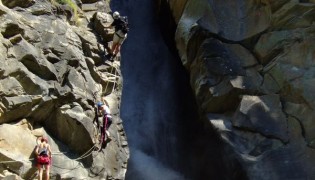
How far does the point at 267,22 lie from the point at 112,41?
24.9ft

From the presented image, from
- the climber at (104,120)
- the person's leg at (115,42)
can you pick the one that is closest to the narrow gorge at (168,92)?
the climber at (104,120)

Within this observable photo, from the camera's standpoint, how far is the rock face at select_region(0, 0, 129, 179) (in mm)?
14438

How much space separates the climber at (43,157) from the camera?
13.9m

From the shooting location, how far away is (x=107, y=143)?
704 inches

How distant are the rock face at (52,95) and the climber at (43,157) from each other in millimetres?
355

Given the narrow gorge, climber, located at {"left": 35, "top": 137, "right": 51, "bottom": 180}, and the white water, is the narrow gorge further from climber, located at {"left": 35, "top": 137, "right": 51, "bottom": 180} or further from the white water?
climber, located at {"left": 35, "top": 137, "right": 51, "bottom": 180}

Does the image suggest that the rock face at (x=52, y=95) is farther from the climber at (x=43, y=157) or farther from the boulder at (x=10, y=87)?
the climber at (x=43, y=157)

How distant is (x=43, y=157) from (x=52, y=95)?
266 cm

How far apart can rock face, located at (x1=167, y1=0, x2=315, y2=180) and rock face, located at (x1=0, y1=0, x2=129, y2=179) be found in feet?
17.1

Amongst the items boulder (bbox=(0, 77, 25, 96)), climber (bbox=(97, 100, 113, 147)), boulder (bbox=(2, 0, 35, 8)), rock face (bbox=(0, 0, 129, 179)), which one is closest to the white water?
rock face (bbox=(0, 0, 129, 179))

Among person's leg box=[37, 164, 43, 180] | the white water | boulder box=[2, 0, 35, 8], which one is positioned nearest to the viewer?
person's leg box=[37, 164, 43, 180]

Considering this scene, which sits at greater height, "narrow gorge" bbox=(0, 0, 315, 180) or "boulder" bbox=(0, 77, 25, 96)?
"boulder" bbox=(0, 77, 25, 96)

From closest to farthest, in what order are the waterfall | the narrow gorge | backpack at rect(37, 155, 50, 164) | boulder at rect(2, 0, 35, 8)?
backpack at rect(37, 155, 50, 164)
the narrow gorge
boulder at rect(2, 0, 35, 8)
the waterfall

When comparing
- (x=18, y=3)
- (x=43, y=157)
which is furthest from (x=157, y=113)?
(x=43, y=157)
